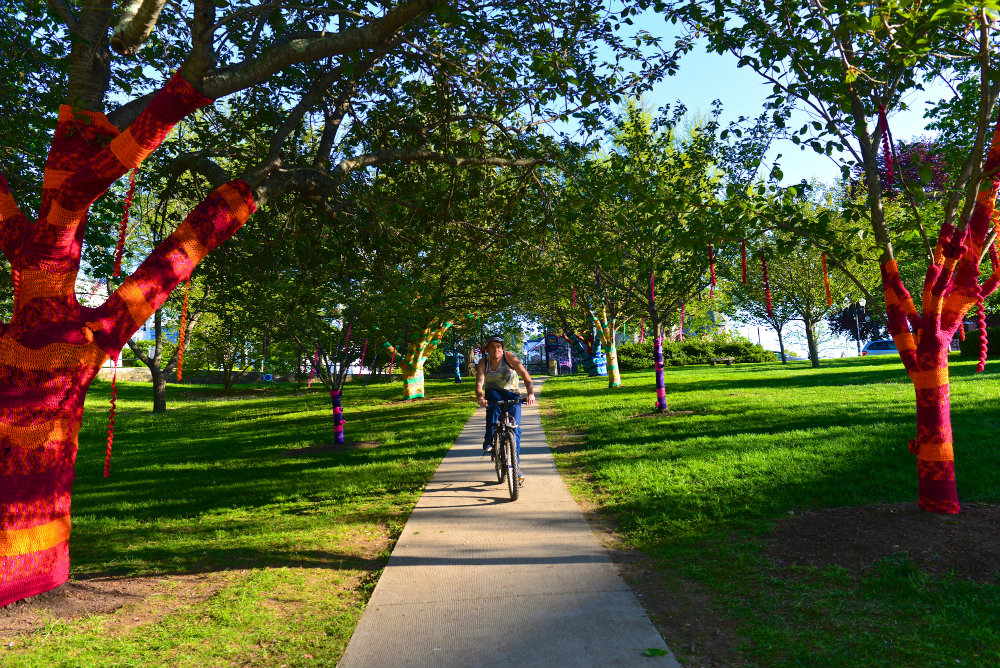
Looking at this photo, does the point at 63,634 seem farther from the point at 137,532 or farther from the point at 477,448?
the point at 477,448

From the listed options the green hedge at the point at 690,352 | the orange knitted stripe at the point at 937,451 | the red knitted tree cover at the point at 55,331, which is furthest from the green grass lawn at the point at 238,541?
the green hedge at the point at 690,352

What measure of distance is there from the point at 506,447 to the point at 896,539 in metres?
3.81

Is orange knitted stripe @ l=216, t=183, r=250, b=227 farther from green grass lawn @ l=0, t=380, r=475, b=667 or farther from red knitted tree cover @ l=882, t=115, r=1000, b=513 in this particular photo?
red knitted tree cover @ l=882, t=115, r=1000, b=513

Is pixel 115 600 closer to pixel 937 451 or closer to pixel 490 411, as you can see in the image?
pixel 490 411

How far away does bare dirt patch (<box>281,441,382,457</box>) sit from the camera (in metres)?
11.1

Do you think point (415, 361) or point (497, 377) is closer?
point (497, 377)

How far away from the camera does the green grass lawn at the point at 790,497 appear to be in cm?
338

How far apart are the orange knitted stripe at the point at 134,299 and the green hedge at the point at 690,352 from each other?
1345 inches

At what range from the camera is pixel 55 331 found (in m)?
4.32

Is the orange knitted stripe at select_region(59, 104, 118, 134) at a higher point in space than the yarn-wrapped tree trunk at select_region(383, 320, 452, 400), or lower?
higher

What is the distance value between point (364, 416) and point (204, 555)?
12210mm

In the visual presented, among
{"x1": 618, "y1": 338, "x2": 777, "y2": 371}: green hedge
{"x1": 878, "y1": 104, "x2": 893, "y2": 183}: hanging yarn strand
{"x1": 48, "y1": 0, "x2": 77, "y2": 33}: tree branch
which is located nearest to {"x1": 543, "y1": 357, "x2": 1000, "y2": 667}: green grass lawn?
{"x1": 878, "y1": 104, "x2": 893, "y2": 183}: hanging yarn strand

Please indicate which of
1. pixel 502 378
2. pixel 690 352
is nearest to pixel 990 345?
pixel 690 352

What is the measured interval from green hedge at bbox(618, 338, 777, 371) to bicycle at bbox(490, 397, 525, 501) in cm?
3049
